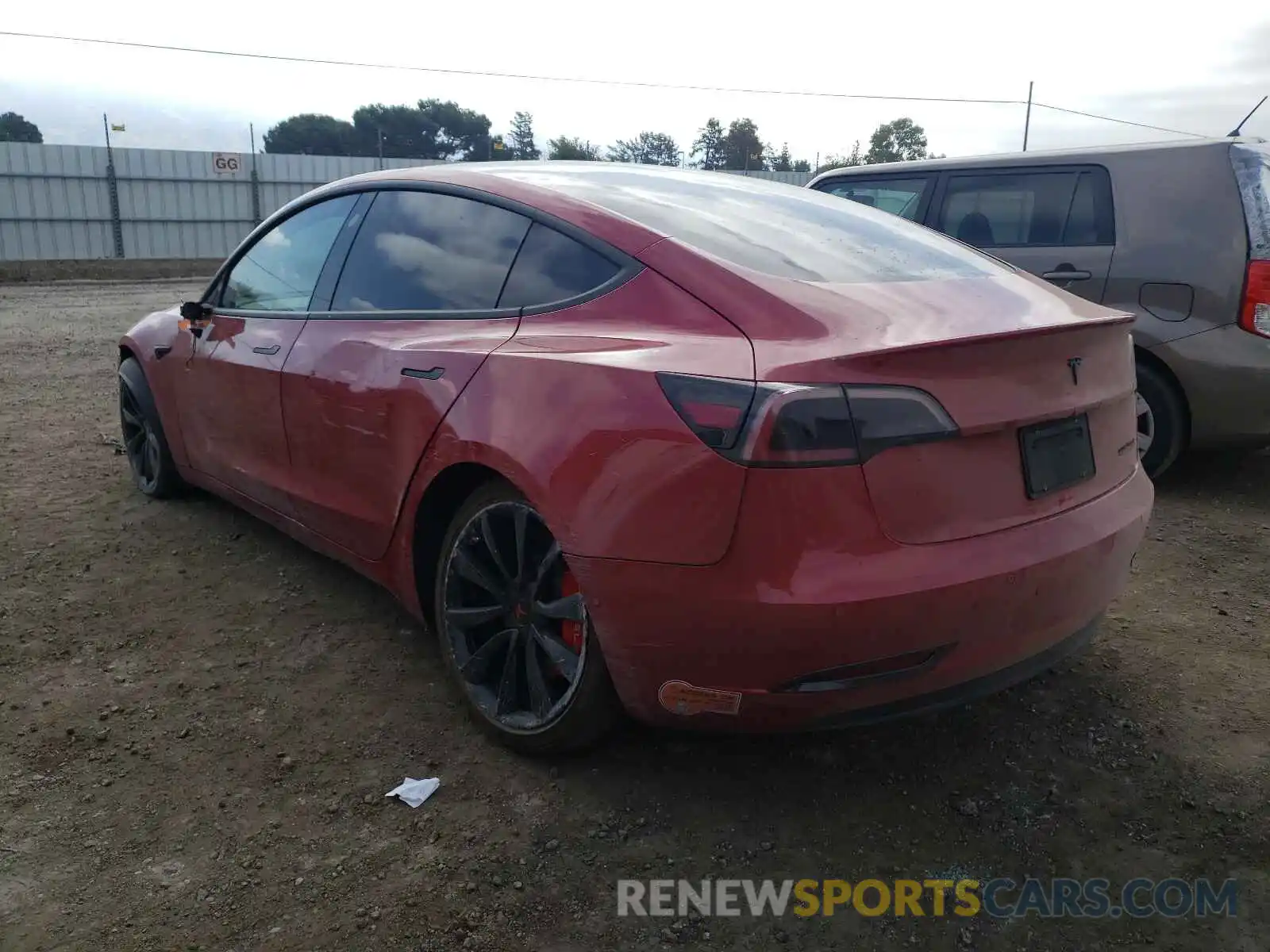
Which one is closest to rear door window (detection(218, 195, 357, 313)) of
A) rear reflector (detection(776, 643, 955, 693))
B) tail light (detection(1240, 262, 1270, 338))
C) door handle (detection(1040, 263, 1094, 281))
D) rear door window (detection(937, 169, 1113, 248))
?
rear reflector (detection(776, 643, 955, 693))

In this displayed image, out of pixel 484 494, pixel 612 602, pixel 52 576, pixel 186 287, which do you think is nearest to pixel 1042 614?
pixel 612 602

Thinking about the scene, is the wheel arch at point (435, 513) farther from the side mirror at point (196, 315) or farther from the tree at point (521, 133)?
the tree at point (521, 133)

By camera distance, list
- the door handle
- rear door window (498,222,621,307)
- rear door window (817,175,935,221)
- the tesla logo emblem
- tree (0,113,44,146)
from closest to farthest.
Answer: the tesla logo emblem, rear door window (498,222,621,307), the door handle, rear door window (817,175,935,221), tree (0,113,44,146)

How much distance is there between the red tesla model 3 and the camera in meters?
1.99

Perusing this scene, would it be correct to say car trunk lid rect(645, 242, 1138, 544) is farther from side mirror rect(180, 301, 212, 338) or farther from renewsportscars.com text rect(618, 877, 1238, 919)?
side mirror rect(180, 301, 212, 338)

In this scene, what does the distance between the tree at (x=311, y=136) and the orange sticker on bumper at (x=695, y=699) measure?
55315 millimetres

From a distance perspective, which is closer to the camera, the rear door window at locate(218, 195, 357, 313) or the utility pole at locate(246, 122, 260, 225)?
the rear door window at locate(218, 195, 357, 313)

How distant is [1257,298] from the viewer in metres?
4.51

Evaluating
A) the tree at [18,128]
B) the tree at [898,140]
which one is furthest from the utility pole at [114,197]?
the tree at [898,140]

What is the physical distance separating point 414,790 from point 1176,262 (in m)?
4.30

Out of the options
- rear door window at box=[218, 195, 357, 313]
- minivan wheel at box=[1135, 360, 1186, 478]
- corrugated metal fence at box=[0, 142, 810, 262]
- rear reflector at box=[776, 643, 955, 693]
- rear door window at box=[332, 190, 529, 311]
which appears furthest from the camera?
corrugated metal fence at box=[0, 142, 810, 262]

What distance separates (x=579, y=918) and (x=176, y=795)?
3.79 feet

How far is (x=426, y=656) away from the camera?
→ 3273 millimetres

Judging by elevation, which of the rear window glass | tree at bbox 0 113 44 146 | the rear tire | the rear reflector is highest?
tree at bbox 0 113 44 146
